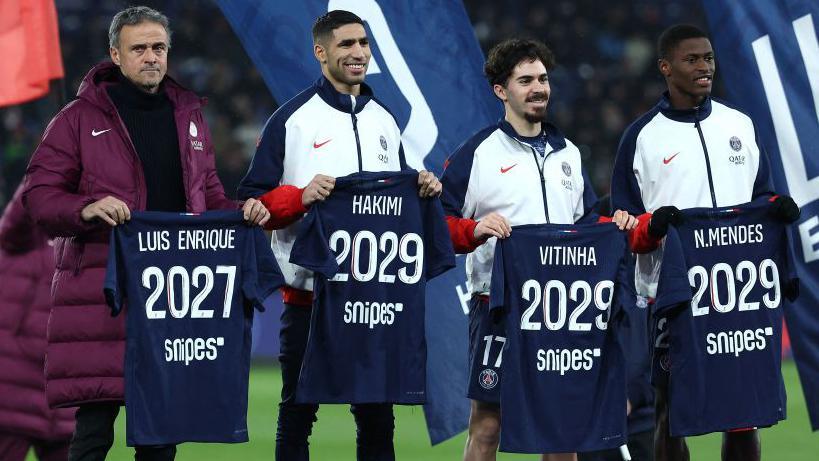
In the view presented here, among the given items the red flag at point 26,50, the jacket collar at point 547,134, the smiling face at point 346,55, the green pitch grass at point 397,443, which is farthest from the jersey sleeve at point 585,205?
the red flag at point 26,50

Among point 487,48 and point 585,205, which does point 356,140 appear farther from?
point 487,48

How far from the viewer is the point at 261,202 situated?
5082mm

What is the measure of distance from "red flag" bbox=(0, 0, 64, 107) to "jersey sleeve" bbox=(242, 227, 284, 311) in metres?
2.50

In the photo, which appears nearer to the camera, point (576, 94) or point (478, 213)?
point (478, 213)

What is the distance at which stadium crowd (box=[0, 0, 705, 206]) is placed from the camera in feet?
51.0

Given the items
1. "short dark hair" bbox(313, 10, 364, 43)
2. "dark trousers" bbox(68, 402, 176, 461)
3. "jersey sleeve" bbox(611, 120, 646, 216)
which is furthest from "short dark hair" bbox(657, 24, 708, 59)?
"dark trousers" bbox(68, 402, 176, 461)

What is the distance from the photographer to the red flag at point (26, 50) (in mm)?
7074

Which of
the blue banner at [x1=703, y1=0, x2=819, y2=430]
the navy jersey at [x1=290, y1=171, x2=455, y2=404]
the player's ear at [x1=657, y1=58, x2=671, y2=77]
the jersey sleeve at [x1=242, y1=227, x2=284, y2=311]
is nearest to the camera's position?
the jersey sleeve at [x1=242, y1=227, x2=284, y2=311]

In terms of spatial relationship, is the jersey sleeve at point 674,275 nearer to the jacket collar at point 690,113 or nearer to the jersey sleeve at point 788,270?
the jersey sleeve at point 788,270

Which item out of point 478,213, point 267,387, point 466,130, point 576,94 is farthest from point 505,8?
point 478,213

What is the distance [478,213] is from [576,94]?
10.8 meters

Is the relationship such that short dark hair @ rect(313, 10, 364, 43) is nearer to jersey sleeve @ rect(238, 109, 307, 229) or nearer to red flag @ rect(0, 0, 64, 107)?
jersey sleeve @ rect(238, 109, 307, 229)

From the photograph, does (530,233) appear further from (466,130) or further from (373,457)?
(466,130)

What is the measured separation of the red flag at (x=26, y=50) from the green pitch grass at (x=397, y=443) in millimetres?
1911
